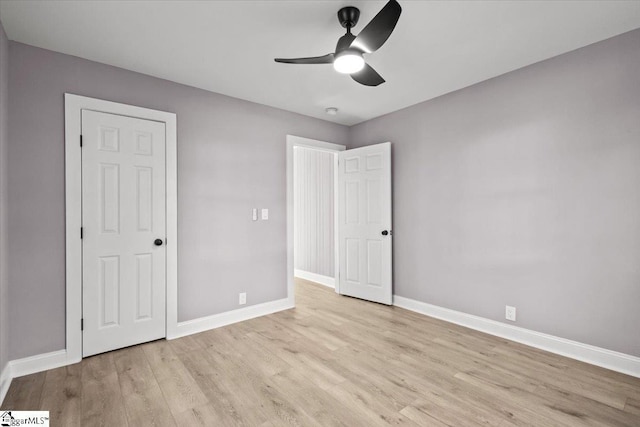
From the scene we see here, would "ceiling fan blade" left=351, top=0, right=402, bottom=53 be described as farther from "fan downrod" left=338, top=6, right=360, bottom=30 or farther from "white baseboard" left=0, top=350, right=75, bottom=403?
"white baseboard" left=0, top=350, right=75, bottom=403

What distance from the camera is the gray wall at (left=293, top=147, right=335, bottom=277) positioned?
5.33 m

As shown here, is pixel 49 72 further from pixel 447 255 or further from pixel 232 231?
pixel 447 255

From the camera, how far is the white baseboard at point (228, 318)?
10.3 ft

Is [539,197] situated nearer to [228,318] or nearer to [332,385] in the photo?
[332,385]

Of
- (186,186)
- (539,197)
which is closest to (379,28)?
(539,197)

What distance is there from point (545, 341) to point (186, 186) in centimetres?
372

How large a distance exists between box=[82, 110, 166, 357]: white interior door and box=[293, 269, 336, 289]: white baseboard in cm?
274

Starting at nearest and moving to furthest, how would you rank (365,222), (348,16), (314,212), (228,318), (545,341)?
(348,16) → (545,341) → (228,318) → (365,222) → (314,212)

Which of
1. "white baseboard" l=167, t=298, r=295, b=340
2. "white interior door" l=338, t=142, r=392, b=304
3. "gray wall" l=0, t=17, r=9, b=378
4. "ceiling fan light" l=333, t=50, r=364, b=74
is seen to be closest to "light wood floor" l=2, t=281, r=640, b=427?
"white baseboard" l=167, t=298, r=295, b=340

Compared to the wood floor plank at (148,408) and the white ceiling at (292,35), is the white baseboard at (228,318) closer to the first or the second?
the wood floor plank at (148,408)

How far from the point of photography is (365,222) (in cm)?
432

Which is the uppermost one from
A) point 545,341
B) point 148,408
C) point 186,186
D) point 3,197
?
point 186,186

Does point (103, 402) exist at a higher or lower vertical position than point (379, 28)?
lower

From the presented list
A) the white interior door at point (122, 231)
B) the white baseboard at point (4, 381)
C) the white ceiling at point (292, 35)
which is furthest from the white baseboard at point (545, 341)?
the white baseboard at point (4, 381)
